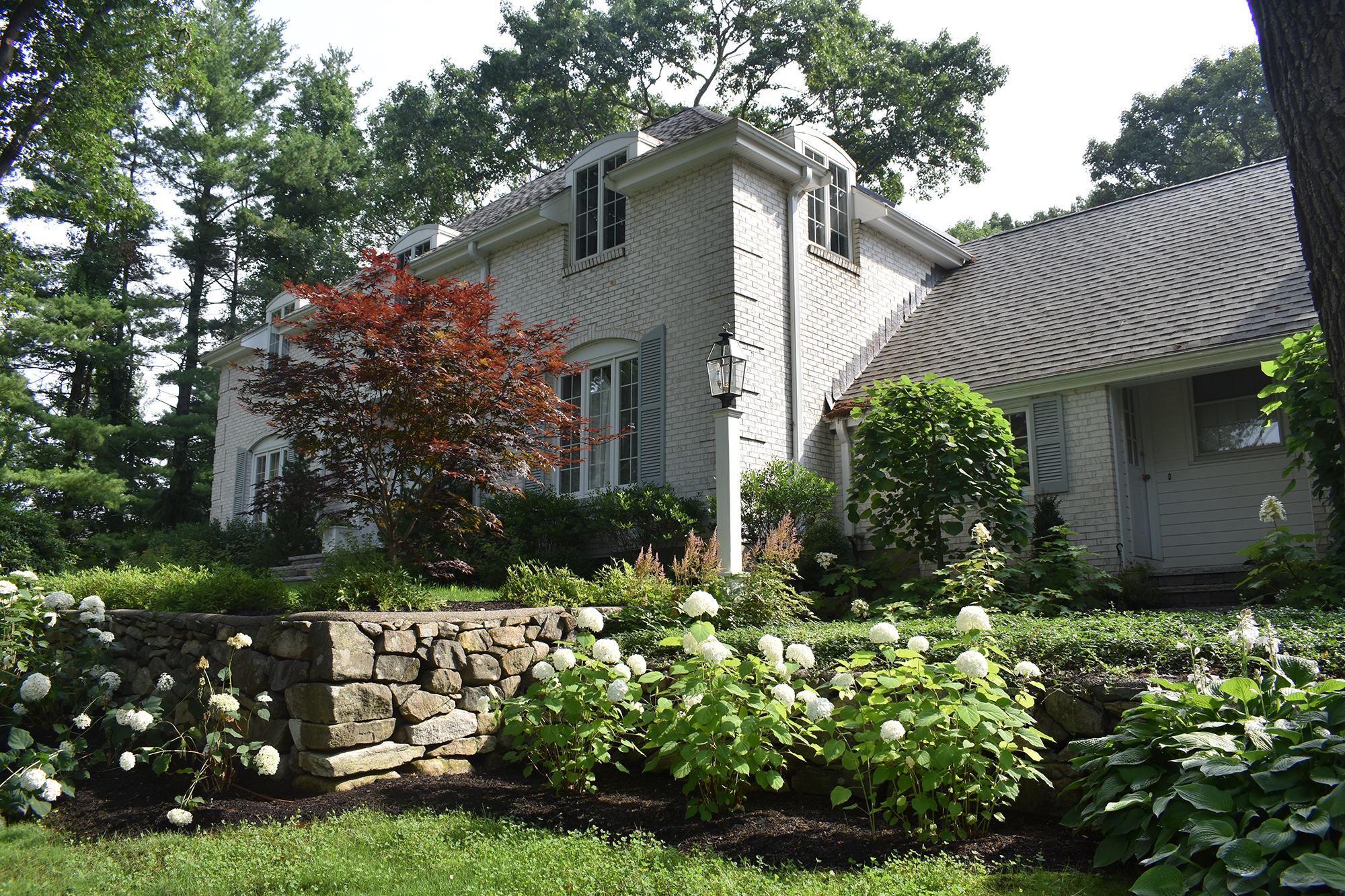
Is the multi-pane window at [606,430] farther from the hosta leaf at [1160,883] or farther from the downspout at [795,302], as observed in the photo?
the hosta leaf at [1160,883]

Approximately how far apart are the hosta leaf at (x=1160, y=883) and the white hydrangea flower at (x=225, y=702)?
4646 mm

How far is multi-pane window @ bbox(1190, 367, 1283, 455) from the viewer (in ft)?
31.6

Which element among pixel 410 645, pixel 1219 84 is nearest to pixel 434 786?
pixel 410 645

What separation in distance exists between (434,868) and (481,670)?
2344mm

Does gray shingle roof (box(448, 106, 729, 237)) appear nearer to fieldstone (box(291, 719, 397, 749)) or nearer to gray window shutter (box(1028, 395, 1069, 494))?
gray window shutter (box(1028, 395, 1069, 494))

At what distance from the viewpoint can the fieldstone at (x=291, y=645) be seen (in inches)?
217

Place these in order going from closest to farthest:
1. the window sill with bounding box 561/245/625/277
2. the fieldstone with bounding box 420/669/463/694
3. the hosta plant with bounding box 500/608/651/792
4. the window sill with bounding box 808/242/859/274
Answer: the hosta plant with bounding box 500/608/651/792, the fieldstone with bounding box 420/669/463/694, the window sill with bounding box 808/242/859/274, the window sill with bounding box 561/245/625/277

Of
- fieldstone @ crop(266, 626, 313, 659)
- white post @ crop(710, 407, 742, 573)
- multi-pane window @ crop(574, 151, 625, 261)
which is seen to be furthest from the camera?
multi-pane window @ crop(574, 151, 625, 261)

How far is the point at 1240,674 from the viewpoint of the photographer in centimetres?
395

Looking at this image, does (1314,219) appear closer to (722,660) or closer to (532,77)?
(722,660)

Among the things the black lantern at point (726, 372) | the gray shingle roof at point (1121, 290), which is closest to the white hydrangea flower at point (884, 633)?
the black lantern at point (726, 372)

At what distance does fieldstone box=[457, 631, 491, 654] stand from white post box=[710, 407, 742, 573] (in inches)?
88.9

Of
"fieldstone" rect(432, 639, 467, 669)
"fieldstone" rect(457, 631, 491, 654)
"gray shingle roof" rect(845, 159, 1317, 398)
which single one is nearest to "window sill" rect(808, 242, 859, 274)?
"gray shingle roof" rect(845, 159, 1317, 398)

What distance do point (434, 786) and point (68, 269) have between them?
24.4 m
